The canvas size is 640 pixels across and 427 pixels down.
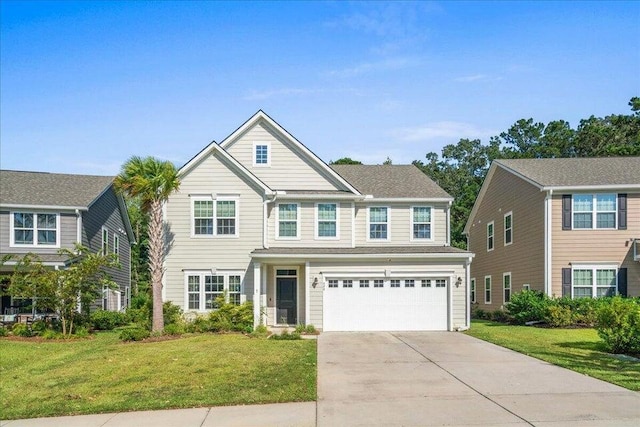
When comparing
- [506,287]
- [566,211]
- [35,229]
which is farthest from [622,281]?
[35,229]

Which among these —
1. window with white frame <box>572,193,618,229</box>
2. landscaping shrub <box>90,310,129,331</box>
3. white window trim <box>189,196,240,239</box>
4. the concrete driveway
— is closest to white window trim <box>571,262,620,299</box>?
window with white frame <box>572,193,618,229</box>

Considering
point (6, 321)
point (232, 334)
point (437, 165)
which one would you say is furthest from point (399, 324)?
point (437, 165)

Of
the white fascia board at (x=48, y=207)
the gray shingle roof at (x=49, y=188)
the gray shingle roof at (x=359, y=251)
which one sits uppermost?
the gray shingle roof at (x=49, y=188)

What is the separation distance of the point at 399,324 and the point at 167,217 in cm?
962

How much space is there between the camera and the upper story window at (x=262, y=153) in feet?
81.7

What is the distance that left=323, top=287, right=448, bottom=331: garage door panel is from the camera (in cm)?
2248

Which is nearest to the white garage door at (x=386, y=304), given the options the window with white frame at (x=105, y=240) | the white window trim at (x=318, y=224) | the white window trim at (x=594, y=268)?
the white window trim at (x=318, y=224)

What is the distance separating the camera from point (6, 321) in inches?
943

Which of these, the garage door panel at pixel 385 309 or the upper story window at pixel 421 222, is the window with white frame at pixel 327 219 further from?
the upper story window at pixel 421 222

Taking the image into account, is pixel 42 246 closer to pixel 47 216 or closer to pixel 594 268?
pixel 47 216

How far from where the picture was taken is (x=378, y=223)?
24703 millimetres

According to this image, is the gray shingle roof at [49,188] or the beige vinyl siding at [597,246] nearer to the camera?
the beige vinyl siding at [597,246]

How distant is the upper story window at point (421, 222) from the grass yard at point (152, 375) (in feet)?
27.2

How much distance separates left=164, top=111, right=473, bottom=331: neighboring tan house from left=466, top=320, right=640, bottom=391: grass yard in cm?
234
